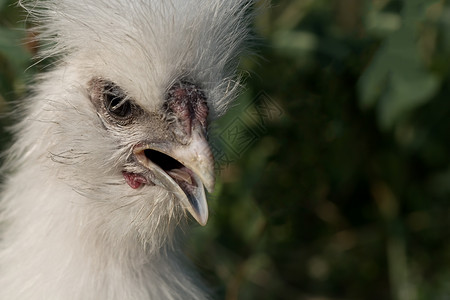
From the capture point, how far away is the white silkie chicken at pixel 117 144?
68.1 inches

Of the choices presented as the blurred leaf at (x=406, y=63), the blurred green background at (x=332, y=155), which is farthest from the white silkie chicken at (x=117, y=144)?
the blurred leaf at (x=406, y=63)

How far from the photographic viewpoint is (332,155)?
3.12 meters

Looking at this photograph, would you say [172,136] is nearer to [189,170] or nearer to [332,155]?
[189,170]

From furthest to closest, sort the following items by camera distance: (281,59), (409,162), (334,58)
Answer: (409,162) < (281,59) < (334,58)

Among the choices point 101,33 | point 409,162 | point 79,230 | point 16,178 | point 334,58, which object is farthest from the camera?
point 409,162

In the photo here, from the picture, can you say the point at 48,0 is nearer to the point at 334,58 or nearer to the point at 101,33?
the point at 101,33

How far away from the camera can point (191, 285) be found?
84.8 inches

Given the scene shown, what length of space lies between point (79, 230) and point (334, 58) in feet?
4.25

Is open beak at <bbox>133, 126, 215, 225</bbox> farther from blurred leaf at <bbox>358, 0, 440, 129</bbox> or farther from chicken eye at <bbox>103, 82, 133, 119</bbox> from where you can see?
blurred leaf at <bbox>358, 0, 440, 129</bbox>

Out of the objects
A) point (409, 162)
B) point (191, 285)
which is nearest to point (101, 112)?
point (191, 285)

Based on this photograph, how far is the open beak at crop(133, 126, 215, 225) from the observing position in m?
1.66

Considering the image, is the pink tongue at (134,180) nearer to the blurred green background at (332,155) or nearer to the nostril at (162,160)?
the nostril at (162,160)

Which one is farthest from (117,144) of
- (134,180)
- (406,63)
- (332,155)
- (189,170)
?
(332,155)

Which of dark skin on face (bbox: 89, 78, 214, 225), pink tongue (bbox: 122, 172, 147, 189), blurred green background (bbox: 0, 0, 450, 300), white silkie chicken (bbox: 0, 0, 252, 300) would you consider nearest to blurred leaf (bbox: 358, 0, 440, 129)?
blurred green background (bbox: 0, 0, 450, 300)
